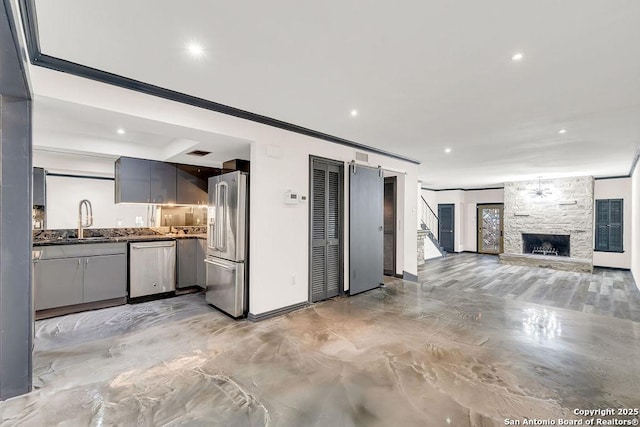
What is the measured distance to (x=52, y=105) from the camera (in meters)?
2.60

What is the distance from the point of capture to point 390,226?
6473 mm

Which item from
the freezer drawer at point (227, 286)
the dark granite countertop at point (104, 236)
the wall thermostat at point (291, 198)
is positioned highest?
the wall thermostat at point (291, 198)

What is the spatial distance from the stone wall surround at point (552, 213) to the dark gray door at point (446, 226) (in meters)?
2.15

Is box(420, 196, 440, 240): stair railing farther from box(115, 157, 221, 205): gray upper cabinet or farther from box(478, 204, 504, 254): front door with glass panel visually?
box(115, 157, 221, 205): gray upper cabinet

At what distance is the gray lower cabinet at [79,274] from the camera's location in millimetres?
3830

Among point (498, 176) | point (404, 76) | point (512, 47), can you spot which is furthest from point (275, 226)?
point (498, 176)

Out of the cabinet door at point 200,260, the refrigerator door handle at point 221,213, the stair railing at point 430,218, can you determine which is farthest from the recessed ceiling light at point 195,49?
the stair railing at point 430,218

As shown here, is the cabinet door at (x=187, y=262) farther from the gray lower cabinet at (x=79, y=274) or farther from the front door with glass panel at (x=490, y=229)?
the front door with glass panel at (x=490, y=229)

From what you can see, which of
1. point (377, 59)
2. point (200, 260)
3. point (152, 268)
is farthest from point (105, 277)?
point (377, 59)

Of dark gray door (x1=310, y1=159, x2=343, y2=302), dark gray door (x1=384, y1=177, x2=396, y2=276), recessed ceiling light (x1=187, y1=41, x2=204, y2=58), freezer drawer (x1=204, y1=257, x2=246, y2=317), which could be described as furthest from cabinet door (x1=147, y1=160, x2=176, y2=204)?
dark gray door (x1=384, y1=177, x2=396, y2=276)

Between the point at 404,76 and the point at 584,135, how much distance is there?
355 centimetres

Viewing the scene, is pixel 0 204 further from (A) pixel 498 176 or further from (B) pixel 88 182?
(A) pixel 498 176

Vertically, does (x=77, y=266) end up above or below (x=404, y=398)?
above

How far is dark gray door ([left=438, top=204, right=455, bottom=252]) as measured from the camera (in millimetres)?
11297
